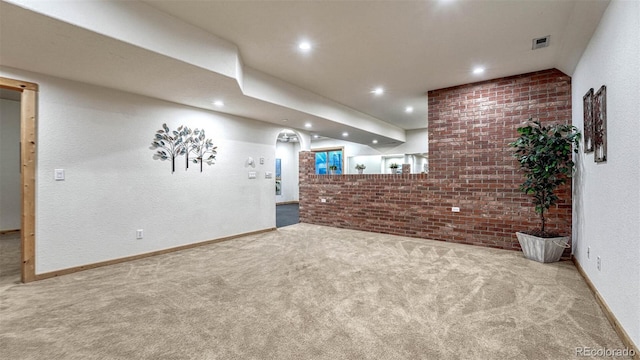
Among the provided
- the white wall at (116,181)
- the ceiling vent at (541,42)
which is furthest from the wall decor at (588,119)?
the white wall at (116,181)

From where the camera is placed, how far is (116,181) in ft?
11.9

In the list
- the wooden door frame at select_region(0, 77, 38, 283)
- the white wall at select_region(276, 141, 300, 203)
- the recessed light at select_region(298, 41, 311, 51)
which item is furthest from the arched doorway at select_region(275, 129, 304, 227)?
the wooden door frame at select_region(0, 77, 38, 283)

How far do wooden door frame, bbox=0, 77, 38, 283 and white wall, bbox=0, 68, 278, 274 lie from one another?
51mm

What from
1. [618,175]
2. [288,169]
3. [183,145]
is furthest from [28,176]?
Result: [288,169]

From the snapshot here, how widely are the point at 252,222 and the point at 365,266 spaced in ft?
9.10

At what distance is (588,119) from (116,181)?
5.51 metres

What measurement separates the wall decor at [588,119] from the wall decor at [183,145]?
194 inches

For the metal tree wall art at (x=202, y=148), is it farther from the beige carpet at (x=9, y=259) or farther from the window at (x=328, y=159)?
the window at (x=328, y=159)

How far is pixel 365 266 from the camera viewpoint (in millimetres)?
3371

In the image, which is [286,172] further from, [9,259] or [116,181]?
[9,259]

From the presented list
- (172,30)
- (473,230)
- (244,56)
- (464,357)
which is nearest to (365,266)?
(464,357)

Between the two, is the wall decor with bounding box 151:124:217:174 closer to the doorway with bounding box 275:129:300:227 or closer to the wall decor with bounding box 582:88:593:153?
the wall decor with bounding box 582:88:593:153

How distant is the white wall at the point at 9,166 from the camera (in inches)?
206

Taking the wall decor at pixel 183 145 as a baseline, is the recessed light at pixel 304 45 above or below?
above
